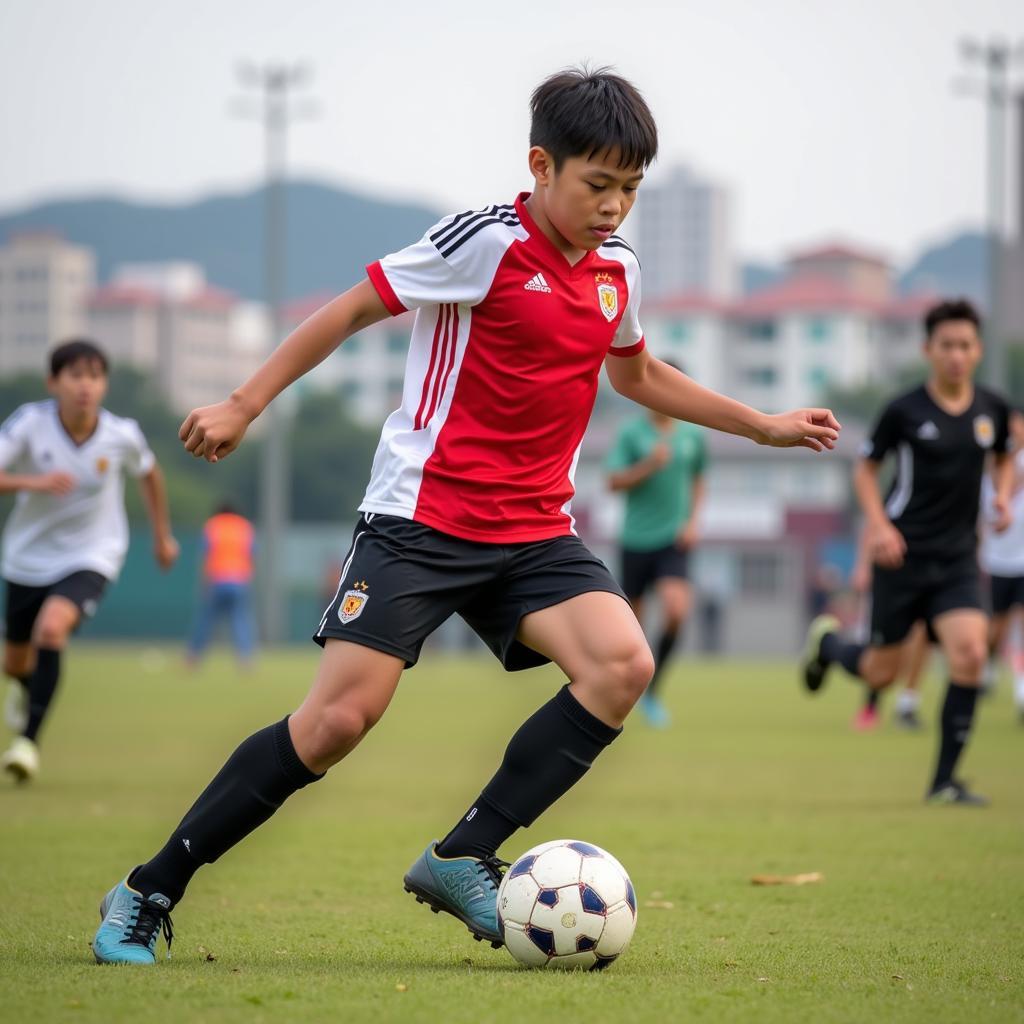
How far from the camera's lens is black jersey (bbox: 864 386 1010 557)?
8398 millimetres

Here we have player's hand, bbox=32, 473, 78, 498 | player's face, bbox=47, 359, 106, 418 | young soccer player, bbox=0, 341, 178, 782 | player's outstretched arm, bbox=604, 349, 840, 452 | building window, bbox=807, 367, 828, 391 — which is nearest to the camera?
player's outstretched arm, bbox=604, 349, 840, 452

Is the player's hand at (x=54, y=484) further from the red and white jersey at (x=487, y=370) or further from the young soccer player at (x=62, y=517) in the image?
the red and white jersey at (x=487, y=370)

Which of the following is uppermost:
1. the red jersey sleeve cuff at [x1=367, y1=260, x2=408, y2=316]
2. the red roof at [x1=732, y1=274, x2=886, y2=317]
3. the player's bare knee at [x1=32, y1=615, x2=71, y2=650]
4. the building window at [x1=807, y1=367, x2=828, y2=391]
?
the red roof at [x1=732, y1=274, x2=886, y2=317]

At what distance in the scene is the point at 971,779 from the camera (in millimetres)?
9758

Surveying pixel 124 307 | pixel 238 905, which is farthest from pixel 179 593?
pixel 124 307

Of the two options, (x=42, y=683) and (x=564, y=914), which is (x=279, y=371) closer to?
(x=564, y=914)

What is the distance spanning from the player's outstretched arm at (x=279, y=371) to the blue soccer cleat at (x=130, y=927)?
113cm

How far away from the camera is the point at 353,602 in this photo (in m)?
4.43

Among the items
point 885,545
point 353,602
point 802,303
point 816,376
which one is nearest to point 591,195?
point 353,602

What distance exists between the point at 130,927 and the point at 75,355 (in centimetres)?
478

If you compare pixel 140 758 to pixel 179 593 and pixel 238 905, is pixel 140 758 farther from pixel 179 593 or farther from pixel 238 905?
pixel 179 593

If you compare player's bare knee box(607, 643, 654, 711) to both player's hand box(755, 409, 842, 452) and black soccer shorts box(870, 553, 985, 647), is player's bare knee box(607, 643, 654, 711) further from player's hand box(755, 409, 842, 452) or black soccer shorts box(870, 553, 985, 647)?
black soccer shorts box(870, 553, 985, 647)

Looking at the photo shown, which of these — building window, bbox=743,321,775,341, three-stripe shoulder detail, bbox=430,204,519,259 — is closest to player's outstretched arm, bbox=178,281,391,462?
three-stripe shoulder detail, bbox=430,204,519,259

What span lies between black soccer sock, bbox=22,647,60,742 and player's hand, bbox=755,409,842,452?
16.7 ft
